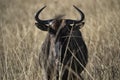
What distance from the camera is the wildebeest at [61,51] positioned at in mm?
8277

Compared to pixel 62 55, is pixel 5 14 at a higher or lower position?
lower

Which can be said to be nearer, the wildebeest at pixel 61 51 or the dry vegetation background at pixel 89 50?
the wildebeest at pixel 61 51

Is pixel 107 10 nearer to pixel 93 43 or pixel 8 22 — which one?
pixel 8 22

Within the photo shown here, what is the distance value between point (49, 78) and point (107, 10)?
25.1 feet

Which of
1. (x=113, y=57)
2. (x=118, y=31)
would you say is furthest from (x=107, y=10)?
(x=113, y=57)

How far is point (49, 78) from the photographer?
8898 mm

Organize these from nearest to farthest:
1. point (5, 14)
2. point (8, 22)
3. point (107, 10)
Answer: point (107, 10)
point (8, 22)
point (5, 14)

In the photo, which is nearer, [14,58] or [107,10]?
[14,58]

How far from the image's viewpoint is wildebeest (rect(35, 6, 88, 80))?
27.2ft

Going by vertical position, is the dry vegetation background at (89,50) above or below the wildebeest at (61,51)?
below

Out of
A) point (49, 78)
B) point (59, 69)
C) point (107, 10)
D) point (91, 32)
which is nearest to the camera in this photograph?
point (59, 69)

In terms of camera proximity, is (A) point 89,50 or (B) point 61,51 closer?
(B) point 61,51

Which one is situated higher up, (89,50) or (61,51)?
(61,51)

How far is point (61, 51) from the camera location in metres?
8.25
